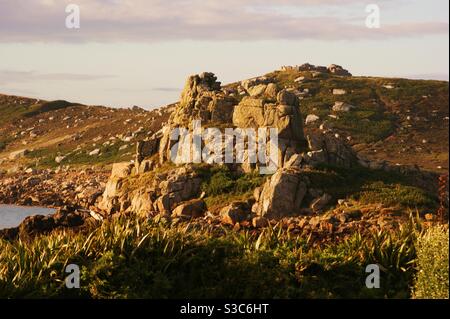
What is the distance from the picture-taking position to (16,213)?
65.6m

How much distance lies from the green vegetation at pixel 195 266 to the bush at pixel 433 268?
0.85 metres

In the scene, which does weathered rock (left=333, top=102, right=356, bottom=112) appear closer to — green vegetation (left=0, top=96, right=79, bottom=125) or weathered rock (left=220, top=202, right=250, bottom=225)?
weathered rock (left=220, top=202, right=250, bottom=225)

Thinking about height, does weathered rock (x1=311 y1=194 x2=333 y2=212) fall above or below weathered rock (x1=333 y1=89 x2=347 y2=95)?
below

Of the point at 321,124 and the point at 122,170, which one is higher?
the point at 321,124

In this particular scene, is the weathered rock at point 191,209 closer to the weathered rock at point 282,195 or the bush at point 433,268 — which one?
the weathered rock at point 282,195

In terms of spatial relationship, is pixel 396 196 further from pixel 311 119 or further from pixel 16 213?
pixel 311 119

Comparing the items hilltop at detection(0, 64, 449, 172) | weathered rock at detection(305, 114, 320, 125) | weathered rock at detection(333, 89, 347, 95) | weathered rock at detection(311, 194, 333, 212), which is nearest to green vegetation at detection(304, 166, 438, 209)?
weathered rock at detection(311, 194, 333, 212)

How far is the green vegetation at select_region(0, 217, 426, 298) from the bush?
85 cm

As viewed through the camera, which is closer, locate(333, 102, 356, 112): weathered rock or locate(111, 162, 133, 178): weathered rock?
locate(111, 162, 133, 178): weathered rock

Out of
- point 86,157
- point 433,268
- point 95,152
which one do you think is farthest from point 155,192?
point 95,152

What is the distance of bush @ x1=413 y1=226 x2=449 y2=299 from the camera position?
72.9ft

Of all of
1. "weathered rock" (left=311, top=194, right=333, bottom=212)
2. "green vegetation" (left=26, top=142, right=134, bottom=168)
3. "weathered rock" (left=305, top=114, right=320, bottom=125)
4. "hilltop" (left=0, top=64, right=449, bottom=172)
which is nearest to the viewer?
"weathered rock" (left=311, top=194, right=333, bottom=212)

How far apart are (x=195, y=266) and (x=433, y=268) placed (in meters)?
7.27
